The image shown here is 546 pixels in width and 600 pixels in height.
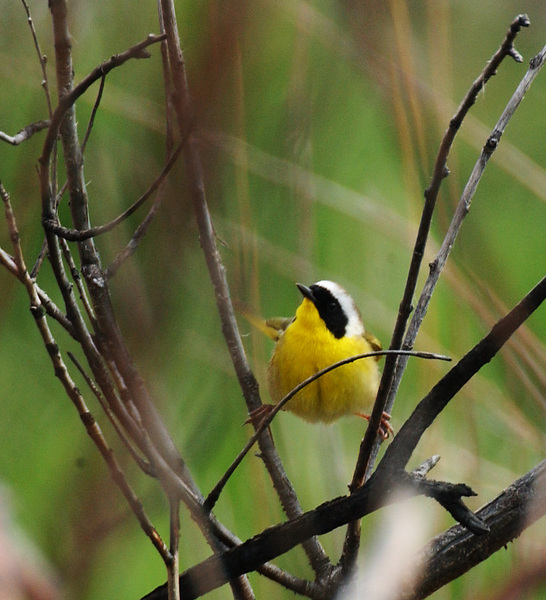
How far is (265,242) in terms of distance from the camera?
5.16 ft

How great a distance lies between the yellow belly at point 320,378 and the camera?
2.05 m

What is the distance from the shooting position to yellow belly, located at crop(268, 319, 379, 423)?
2047 mm

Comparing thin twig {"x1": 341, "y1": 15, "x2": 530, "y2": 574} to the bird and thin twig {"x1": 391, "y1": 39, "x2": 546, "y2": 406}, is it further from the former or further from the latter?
the bird

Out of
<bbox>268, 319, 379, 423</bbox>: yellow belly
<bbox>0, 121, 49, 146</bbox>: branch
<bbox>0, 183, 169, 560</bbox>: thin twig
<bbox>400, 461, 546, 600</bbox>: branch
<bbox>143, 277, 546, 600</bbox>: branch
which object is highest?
<bbox>268, 319, 379, 423</bbox>: yellow belly

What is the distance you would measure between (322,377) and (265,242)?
588 millimetres

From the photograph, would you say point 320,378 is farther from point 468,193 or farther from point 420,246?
point 420,246

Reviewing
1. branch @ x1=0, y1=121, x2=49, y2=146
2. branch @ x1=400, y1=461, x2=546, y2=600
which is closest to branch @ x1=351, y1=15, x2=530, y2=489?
branch @ x1=400, y1=461, x2=546, y2=600

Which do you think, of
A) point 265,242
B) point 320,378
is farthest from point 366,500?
point 320,378

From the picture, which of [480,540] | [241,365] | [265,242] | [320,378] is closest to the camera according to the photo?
[480,540]

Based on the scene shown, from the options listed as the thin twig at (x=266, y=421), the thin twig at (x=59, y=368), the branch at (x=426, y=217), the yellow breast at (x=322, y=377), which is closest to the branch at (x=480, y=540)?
the branch at (x=426, y=217)

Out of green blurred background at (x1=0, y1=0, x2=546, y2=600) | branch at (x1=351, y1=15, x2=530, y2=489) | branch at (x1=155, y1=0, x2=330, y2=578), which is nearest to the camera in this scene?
green blurred background at (x1=0, y1=0, x2=546, y2=600)

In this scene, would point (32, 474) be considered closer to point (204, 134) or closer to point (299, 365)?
point (299, 365)

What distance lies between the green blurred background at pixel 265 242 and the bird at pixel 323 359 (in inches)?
3.7

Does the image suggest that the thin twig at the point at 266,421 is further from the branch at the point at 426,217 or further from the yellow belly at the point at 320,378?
the yellow belly at the point at 320,378
